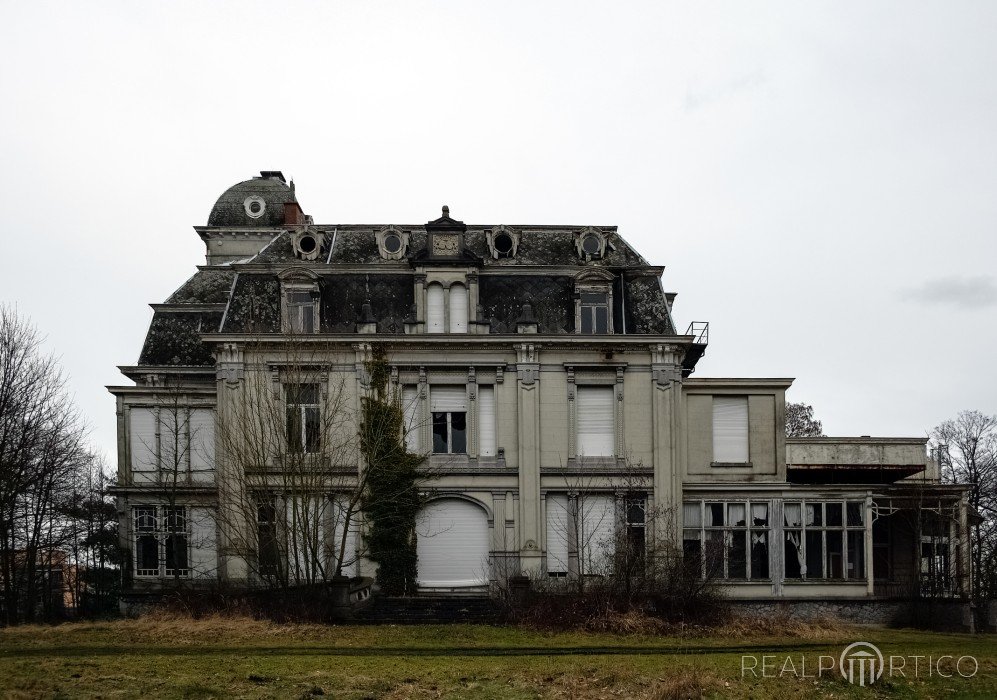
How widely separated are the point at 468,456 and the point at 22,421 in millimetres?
14577

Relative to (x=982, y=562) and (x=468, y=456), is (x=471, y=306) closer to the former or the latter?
(x=468, y=456)

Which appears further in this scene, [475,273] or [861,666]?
[475,273]

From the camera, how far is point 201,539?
36531 millimetres

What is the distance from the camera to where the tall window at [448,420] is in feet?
118

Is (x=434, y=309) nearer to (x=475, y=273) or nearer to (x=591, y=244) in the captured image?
(x=475, y=273)

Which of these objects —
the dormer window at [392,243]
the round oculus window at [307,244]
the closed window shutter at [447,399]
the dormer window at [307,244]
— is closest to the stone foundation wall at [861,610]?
the closed window shutter at [447,399]

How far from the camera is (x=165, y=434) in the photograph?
122 ft

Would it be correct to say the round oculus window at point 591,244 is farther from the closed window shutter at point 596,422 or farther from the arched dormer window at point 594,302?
the closed window shutter at point 596,422

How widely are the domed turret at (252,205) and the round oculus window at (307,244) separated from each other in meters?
10.2

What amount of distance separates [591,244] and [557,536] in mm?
10976

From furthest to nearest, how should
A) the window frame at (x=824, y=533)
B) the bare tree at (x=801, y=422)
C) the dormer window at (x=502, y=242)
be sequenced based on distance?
the bare tree at (x=801, y=422) < the dormer window at (x=502, y=242) < the window frame at (x=824, y=533)

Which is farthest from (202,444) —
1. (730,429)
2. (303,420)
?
(730,429)

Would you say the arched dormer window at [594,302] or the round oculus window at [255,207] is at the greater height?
the round oculus window at [255,207]

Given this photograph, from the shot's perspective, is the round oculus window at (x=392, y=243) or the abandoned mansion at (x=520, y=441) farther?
the round oculus window at (x=392, y=243)
